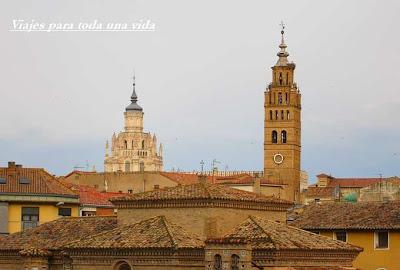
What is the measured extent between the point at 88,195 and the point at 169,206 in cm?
3487

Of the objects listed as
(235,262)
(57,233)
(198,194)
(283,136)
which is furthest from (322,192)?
(235,262)

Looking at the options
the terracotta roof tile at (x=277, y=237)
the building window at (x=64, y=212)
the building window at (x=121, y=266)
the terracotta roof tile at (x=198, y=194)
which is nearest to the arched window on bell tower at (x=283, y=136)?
the building window at (x=64, y=212)

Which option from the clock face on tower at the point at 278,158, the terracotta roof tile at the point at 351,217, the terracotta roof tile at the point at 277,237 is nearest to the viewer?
the terracotta roof tile at the point at 277,237

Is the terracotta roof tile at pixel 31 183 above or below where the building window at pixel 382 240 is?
above

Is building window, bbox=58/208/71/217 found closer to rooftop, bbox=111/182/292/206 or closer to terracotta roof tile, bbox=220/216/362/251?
rooftop, bbox=111/182/292/206

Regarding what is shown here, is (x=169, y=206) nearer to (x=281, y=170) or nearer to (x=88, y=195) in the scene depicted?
(x=88, y=195)

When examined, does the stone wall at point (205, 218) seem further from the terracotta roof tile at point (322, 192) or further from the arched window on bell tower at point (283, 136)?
the arched window on bell tower at point (283, 136)

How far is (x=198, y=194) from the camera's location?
139 ft

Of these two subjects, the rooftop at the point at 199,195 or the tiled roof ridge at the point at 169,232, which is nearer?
the tiled roof ridge at the point at 169,232

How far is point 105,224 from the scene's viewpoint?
4747 cm

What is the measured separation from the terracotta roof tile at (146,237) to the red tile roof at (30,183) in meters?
17.4

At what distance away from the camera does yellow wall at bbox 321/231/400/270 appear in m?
54.7

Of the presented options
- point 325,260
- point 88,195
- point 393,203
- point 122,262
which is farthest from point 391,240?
point 88,195

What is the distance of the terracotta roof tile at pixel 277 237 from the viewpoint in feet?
130
